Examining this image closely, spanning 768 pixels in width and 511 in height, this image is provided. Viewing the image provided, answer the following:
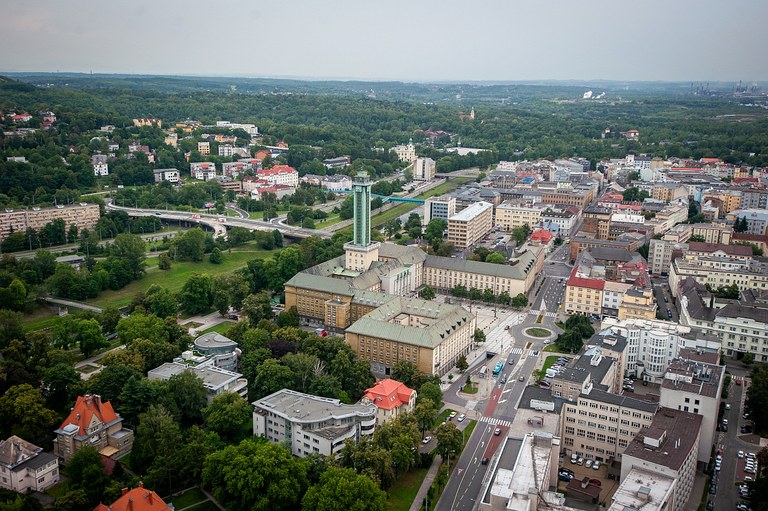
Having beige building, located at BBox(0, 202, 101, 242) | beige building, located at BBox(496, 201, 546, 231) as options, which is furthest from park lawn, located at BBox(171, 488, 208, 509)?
beige building, located at BBox(496, 201, 546, 231)

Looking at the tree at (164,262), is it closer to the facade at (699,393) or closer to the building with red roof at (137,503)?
the building with red roof at (137,503)

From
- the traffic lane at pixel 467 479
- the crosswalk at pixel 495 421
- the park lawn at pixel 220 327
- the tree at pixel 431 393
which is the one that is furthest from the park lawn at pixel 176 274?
the traffic lane at pixel 467 479

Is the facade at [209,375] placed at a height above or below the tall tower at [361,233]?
below

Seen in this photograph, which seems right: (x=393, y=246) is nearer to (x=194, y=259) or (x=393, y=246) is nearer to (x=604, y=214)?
(x=194, y=259)

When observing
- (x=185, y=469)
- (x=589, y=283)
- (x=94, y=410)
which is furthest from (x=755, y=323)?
(x=94, y=410)

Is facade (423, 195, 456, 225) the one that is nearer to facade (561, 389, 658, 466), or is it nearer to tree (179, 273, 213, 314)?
tree (179, 273, 213, 314)

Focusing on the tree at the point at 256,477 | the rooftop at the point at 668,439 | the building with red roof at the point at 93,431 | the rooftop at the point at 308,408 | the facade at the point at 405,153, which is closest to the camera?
the rooftop at the point at 668,439
